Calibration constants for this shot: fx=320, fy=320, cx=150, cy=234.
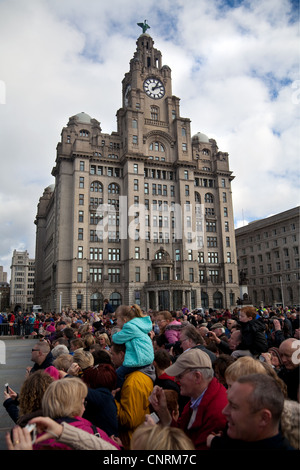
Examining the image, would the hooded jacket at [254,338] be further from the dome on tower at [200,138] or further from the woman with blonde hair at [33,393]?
the dome on tower at [200,138]

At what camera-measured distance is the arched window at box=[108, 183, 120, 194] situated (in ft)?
205

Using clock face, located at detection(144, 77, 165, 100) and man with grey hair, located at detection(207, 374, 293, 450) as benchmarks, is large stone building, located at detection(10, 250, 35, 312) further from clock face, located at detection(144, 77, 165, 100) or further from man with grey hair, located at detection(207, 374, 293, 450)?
man with grey hair, located at detection(207, 374, 293, 450)

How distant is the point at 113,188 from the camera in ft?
205

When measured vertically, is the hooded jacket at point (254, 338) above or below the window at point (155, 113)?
below

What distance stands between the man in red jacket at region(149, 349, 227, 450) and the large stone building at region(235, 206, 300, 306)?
69.8m

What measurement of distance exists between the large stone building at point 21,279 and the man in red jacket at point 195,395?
16548cm

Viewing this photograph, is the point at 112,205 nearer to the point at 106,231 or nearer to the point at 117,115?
the point at 106,231

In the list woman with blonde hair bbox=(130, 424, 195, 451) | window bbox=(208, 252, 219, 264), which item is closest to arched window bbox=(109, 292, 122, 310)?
window bbox=(208, 252, 219, 264)

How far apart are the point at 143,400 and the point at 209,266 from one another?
6357cm

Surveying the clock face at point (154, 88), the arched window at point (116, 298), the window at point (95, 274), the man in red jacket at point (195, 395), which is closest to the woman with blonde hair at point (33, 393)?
the man in red jacket at point (195, 395)

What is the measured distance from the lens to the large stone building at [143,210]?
189 feet

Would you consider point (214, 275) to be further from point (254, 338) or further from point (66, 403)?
point (66, 403)

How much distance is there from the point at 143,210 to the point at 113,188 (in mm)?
7646
